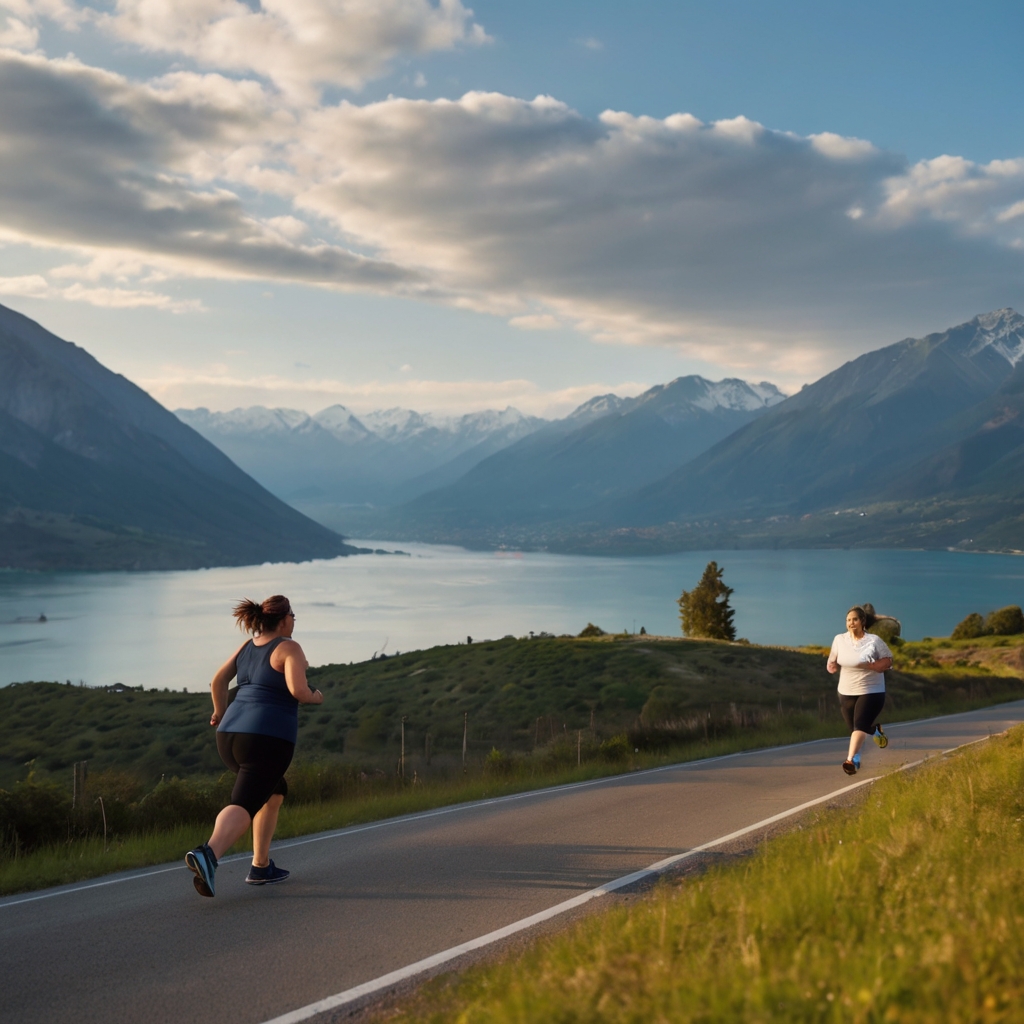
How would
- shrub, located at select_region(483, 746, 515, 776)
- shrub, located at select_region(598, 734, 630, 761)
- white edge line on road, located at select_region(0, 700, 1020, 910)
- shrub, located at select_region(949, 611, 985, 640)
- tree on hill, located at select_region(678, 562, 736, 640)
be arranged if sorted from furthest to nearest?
shrub, located at select_region(949, 611, 985, 640), tree on hill, located at select_region(678, 562, 736, 640), shrub, located at select_region(598, 734, 630, 761), shrub, located at select_region(483, 746, 515, 776), white edge line on road, located at select_region(0, 700, 1020, 910)

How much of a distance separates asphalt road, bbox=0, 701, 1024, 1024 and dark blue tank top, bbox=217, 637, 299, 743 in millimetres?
1246

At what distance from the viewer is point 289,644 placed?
6914 mm

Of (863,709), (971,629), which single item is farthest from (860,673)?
(971,629)

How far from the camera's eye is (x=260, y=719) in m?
6.79

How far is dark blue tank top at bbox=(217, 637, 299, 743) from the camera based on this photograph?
22.3ft

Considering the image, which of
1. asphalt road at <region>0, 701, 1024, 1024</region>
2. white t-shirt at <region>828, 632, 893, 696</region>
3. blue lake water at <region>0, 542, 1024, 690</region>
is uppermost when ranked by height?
white t-shirt at <region>828, 632, 893, 696</region>

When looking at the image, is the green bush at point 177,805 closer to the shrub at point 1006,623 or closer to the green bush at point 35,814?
the green bush at point 35,814

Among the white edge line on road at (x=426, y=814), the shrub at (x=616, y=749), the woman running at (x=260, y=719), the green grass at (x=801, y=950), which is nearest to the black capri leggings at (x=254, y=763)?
the woman running at (x=260, y=719)

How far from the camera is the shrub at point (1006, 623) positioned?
264 ft

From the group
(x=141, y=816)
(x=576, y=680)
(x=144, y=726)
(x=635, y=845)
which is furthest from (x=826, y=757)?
(x=144, y=726)

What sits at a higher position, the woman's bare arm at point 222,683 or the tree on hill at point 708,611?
the woman's bare arm at point 222,683

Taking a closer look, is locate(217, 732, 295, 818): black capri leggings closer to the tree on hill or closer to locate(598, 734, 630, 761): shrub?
locate(598, 734, 630, 761): shrub

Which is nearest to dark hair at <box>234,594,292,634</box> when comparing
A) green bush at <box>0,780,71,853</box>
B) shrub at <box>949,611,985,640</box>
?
green bush at <box>0,780,71,853</box>

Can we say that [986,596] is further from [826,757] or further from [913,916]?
[913,916]
